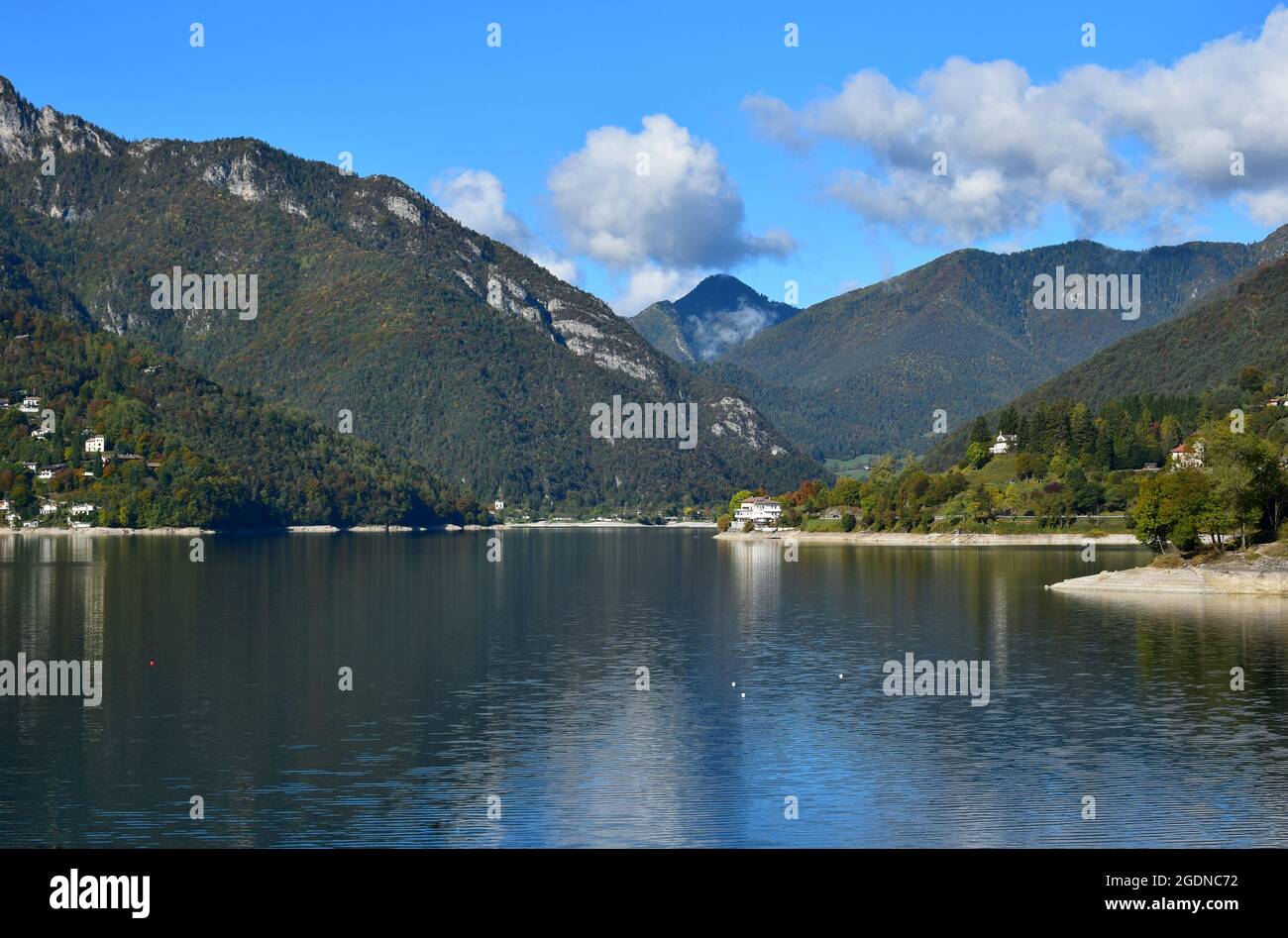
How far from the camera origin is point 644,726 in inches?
2080

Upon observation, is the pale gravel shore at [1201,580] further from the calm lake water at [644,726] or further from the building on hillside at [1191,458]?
the building on hillside at [1191,458]

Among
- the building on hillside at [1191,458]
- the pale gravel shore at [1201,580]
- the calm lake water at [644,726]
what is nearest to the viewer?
the calm lake water at [644,726]

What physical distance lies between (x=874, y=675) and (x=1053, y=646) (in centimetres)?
1536

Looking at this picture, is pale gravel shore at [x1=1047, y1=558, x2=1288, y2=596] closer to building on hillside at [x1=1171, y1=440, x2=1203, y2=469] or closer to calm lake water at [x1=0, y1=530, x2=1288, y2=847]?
calm lake water at [x1=0, y1=530, x2=1288, y2=847]

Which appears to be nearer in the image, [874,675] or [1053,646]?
[874,675]

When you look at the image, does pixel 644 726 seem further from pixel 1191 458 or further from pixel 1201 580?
pixel 1191 458

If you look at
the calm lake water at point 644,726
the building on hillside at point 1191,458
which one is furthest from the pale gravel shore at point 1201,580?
the building on hillside at point 1191,458

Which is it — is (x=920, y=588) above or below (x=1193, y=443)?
below

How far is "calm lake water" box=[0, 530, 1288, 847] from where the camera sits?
38.4 metres

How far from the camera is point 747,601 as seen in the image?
112000 millimetres

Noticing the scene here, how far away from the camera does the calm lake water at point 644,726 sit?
38.4 meters

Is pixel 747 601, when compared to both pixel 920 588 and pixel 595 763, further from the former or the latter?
pixel 595 763

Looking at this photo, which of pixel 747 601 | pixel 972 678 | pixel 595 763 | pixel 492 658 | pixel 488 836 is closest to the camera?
pixel 488 836
